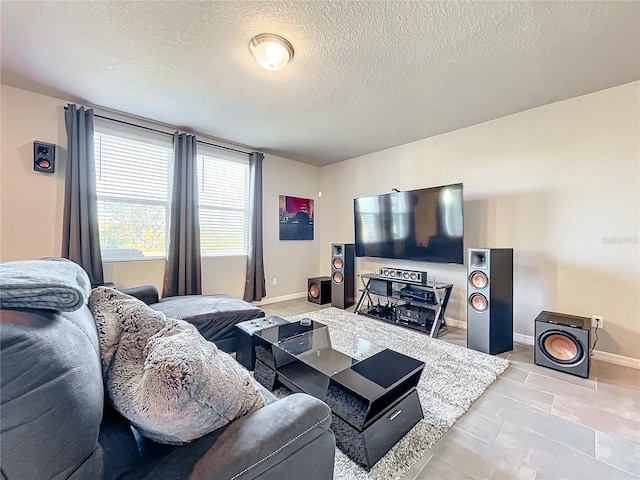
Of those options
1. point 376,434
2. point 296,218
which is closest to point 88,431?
point 376,434

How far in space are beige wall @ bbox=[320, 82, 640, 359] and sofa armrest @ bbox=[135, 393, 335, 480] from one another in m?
3.01

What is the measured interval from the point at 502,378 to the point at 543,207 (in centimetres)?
180

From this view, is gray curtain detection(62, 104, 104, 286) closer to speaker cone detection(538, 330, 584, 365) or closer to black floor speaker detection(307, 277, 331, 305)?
black floor speaker detection(307, 277, 331, 305)

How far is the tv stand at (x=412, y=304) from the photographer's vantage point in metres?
3.22

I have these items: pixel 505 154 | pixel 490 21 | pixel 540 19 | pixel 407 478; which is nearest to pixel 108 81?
pixel 490 21

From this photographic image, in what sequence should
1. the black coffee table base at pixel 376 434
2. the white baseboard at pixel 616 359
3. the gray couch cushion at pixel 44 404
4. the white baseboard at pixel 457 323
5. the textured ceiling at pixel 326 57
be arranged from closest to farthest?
the gray couch cushion at pixel 44 404
the black coffee table base at pixel 376 434
the textured ceiling at pixel 326 57
the white baseboard at pixel 616 359
the white baseboard at pixel 457 323

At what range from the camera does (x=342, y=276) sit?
13.9 ft

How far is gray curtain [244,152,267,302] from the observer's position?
4.21 m

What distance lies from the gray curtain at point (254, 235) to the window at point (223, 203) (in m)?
0.12

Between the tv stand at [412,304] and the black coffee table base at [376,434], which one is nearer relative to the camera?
the black coffee table base at [376,434]

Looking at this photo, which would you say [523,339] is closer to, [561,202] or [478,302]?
[478,302]

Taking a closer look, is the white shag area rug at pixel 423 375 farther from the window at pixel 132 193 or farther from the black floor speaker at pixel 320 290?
the window at pixel 132 193

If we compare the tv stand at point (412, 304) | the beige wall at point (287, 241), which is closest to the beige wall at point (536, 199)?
the tv stand at point (412, 304)

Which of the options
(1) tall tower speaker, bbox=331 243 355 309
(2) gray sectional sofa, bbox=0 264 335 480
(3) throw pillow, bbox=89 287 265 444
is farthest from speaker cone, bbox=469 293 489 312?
(3) throw pillow, bbox=89 287 265 444
